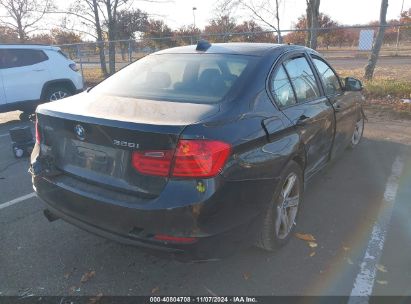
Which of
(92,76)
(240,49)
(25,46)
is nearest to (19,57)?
(25,46)

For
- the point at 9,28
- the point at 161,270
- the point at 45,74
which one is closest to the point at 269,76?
the point at 161,270

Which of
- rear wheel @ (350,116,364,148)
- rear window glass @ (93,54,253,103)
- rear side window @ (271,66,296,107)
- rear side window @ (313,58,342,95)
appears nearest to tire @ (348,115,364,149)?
rear wheel @ (350,116,364,148)

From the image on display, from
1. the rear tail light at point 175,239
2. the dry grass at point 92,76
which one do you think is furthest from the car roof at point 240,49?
the dry grass at point 92,76

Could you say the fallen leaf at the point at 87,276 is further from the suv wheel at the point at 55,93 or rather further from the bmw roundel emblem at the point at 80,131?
the suv wheel at the point at 55,93

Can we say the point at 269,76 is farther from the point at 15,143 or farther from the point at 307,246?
the point at 15,143

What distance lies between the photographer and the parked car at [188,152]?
92.7 inches

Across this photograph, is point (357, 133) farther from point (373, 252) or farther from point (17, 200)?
point (17, 200)

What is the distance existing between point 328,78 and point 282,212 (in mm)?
2060

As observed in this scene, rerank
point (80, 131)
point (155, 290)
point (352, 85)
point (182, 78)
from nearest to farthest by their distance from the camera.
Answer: point (80, 131) < point (155, 290) < point (182, 78) < point (352, 85)

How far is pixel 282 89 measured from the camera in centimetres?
331

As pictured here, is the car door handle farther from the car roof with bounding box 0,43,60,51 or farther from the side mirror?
the car roof with bounding box 0,43,60,51

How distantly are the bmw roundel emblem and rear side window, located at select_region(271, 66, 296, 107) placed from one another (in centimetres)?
151

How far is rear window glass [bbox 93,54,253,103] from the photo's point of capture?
3.05 metres

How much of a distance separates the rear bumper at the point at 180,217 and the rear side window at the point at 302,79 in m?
1.23
